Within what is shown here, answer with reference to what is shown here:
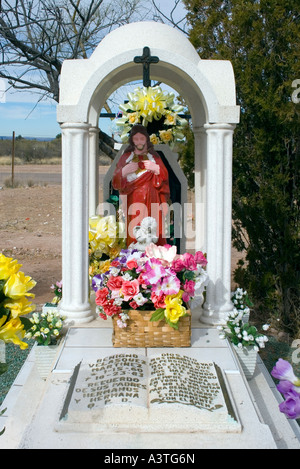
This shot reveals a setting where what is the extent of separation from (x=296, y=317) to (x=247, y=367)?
2.31 meters

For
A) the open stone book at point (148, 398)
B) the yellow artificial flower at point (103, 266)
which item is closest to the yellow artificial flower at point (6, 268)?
the open stone book at point (148, 398)

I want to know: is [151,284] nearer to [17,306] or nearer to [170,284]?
[170,284]

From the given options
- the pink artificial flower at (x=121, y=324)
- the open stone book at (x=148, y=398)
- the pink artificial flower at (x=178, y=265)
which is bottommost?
the open stone book at (x=148, y=398)

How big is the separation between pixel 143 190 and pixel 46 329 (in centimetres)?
158

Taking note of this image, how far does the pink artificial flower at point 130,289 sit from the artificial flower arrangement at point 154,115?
231cm

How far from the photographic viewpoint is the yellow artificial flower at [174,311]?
357 cm

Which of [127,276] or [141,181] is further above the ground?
[141,181]

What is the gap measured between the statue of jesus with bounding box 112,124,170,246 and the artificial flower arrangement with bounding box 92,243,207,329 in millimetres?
777

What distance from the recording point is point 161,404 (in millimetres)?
2781

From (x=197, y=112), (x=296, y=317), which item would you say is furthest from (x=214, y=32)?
(x=296, y=317)

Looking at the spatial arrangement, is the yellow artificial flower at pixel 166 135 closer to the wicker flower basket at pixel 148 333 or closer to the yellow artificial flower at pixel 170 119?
the yellow artificial flower at pixel 170 119

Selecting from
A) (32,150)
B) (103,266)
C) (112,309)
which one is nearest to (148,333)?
(112,309)

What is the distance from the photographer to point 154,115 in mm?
5500
